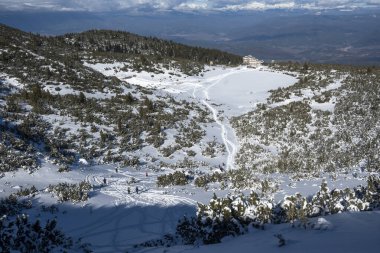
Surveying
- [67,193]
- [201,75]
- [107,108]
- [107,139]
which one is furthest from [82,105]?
[201,75]

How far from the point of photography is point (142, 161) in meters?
23.9

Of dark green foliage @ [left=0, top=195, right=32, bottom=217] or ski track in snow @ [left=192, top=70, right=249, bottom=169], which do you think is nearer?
dark green foliage @ [left=0, top=195, right=32, bottom=217]

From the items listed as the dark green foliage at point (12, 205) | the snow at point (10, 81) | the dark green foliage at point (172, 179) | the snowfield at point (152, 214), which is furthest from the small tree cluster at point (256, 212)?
the snow at point (10, 81)

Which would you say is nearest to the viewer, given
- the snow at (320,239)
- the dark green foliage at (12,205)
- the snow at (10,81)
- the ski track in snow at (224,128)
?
the snow at (320,239)

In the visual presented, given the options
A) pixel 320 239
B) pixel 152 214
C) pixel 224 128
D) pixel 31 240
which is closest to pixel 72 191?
pixel 152 214

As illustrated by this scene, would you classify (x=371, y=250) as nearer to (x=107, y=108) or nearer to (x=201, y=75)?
(x=107, y=108)

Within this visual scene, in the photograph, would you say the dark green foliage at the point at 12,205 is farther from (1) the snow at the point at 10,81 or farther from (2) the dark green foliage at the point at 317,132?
(1) the snow at the point at 10,81

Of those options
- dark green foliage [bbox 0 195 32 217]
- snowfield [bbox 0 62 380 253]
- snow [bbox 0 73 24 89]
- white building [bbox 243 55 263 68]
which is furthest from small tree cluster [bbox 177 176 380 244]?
white building [bbox 243 55 263 68]

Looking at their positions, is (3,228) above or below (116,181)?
above

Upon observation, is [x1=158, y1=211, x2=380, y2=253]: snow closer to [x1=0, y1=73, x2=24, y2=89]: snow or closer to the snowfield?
the snowfield

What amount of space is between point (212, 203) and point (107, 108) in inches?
817

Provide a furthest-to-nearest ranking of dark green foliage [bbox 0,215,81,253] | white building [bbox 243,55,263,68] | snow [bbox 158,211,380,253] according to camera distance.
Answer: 1. white building [bbox 243,55,263,68]
2. dark green foliage [bbox 0,215,81,253]
3. snow [bbox 158,211,380,253]

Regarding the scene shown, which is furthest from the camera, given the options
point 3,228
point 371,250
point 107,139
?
point 107,139

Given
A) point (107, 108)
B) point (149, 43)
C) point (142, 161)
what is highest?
point (149, 43)
